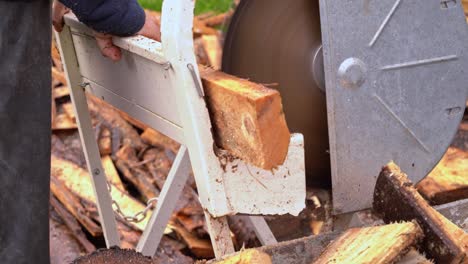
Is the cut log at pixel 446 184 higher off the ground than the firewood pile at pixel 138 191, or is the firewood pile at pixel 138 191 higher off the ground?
the cut log at pixel 446 184

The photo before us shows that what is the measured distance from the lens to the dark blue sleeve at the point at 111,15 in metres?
2.16

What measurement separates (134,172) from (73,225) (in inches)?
24.8

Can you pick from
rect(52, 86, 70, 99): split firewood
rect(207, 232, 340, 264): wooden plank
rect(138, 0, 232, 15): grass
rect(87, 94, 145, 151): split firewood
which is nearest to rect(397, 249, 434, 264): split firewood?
rect(207, 232, 340, 264): wooden plank

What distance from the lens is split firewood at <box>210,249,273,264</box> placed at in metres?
1.89

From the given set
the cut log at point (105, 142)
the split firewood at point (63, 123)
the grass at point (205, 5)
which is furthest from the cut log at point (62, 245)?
the grass at point (205, 5)

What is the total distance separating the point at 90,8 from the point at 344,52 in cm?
96

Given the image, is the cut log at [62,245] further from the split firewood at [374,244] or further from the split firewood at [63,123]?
the split firewood at [374,244]

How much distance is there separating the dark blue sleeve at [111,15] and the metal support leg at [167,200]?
28.3 inches

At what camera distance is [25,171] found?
221 centimetres

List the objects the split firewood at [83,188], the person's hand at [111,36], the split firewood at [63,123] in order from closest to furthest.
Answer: the person's hand at [111,36]
the split firewood at [83,188]
the split firewood at [63,123]

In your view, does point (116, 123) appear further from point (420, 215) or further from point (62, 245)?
point (420, 215)

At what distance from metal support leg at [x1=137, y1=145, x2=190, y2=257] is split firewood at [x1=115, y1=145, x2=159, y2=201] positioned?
109cm

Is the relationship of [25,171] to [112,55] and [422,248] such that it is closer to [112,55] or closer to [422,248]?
[112,55]

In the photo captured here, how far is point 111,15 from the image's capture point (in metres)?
2.18
